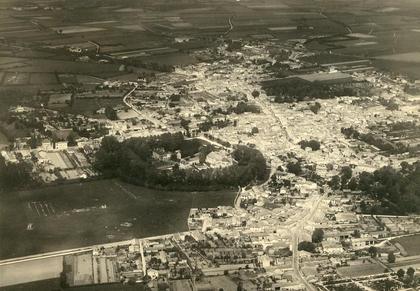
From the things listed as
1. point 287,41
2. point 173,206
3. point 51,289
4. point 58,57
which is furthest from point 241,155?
point 287,41

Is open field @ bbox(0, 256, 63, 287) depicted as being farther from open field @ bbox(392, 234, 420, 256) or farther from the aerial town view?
open field @ bbox(392, 234, 420, 256)

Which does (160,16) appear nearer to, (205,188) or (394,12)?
(394,12)

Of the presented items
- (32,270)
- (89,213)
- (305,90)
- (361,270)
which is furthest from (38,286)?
(305,90)

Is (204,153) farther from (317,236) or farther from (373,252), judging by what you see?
(373,252)

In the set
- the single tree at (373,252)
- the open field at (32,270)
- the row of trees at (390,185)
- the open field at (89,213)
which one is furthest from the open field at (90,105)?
the single tree at (373,252)

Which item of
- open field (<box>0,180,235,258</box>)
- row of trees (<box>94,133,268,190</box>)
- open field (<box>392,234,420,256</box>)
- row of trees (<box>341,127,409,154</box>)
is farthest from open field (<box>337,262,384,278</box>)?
row of trees (<box>341,127,409,154</box>)
